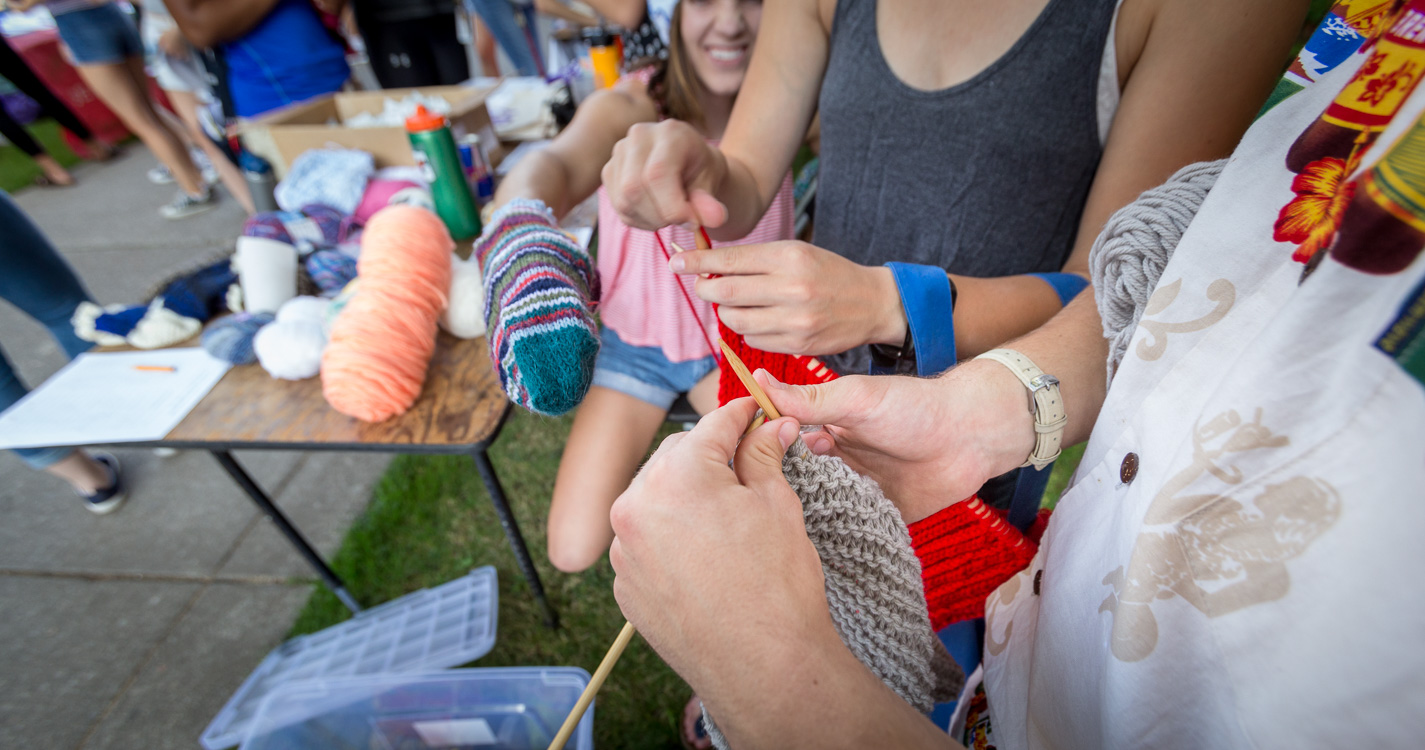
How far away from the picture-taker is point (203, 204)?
3.87 meters

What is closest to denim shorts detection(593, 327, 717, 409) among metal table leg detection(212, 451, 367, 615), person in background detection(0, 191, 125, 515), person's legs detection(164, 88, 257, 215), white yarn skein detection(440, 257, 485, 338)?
white yarn skein detection(440, 257, 485, 338)

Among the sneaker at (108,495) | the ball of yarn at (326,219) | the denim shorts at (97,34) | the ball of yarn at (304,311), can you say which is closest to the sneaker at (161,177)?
the denim shorts at (97,34)

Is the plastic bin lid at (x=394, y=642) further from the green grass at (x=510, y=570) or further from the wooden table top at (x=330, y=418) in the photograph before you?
the wooden table top at (x=330, y=418)

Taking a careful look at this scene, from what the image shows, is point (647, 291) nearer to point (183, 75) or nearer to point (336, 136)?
point (336, 136)

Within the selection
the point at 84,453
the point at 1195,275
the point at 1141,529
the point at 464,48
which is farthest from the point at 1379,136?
the point at 464,48

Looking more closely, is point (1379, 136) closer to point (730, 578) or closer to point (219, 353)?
point (730, 578)

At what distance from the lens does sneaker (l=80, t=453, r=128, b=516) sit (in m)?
1.99

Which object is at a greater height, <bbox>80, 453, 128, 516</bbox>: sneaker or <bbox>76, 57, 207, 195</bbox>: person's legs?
<bbox>76, 57, 207, 195</bbox>: person's legs

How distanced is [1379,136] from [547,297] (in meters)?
0.83

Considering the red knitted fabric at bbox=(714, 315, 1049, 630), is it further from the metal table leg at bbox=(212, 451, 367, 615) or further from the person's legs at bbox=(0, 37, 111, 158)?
the person's legs at bbox=(0, 37, 111, 158)

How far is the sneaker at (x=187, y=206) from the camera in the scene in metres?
3.79

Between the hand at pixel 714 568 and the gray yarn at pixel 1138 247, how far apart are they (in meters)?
0.39

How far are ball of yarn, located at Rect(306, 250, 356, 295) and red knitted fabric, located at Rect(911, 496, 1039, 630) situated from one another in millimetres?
1364

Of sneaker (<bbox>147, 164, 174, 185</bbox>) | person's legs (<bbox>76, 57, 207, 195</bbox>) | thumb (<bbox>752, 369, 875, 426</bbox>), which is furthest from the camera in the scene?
sneaker (<bbox>147, 164, 174, 185</bbox>)
